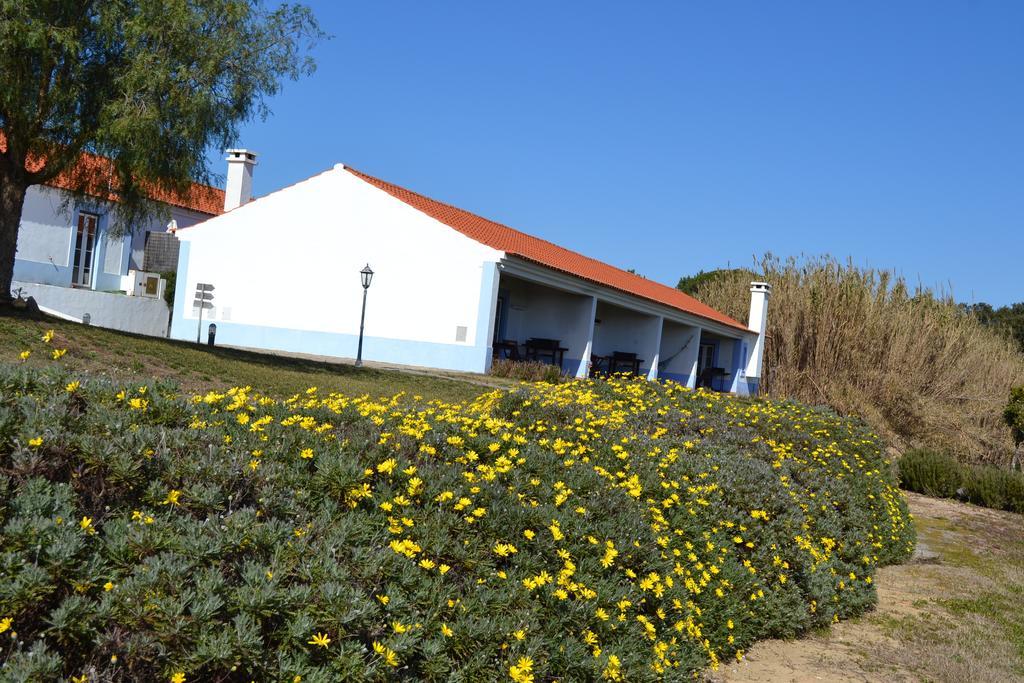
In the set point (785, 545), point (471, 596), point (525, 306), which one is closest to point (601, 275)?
point (525, 306)

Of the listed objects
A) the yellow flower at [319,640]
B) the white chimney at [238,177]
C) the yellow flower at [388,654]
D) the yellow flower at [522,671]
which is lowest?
the yellow flower at [522,671]

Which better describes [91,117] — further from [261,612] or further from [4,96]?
[261,612]

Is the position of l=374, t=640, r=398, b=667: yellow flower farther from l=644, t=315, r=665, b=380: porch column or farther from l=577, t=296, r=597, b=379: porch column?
l=644, t=315, r=665, b=380: porch column

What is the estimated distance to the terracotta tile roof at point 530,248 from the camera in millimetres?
24109

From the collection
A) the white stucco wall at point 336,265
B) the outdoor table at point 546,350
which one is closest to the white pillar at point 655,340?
the outdoor table at point 546,350

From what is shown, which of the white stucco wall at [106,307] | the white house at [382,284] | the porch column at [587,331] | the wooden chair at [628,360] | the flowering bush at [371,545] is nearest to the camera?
the flowering bush at [371,545]

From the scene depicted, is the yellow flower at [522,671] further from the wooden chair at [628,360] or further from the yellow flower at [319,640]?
the wooden chair at [628,360]

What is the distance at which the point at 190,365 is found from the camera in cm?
1354

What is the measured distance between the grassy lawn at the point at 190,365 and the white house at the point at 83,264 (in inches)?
468

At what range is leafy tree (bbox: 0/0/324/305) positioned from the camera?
14.5 meters

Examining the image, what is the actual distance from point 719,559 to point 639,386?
167 inches

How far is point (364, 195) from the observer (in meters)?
23.7

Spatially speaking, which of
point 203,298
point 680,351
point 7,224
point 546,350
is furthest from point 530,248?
point 7,224

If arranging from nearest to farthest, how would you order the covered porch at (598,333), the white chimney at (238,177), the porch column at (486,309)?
the porch column at (486,309), the covered porch at (598,333), the white chimney at (238,177)
